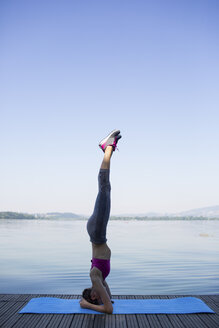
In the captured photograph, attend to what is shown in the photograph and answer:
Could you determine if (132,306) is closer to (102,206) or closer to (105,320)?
(105,320)

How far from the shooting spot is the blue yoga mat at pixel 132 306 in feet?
12.3

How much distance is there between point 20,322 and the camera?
3.40 m

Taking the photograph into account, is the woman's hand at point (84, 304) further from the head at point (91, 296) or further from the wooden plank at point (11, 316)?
the wooden plank at point (11, 316)

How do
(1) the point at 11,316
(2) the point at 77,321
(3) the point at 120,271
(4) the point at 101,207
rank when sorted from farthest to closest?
1. (3) the point at 120,271
2. (4) the point at 101,207
3. (1) the point at 11,316
4. (2) the point at 77,321

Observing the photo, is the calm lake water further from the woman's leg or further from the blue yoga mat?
the woman's leg

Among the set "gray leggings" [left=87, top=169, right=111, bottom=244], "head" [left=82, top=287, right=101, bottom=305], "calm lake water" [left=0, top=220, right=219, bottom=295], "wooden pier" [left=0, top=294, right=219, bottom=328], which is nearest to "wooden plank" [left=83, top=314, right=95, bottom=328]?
"wooden pier" [left=0, top=294, right=219, bottom=328]

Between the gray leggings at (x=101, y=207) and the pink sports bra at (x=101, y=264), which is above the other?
the gray leggings at (x=101, y=207)

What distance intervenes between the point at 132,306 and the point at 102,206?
1.18 metres

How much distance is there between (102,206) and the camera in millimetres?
3850

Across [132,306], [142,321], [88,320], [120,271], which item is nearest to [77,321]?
[88,320]

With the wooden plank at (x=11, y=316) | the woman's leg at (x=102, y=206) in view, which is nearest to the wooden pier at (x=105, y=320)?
the wooden plank at (x=11, y=316)

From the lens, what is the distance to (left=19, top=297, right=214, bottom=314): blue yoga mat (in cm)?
374

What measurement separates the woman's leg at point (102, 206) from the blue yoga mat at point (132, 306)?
2.49ft

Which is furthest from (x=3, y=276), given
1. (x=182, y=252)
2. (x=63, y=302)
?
(x=182, y=252)
